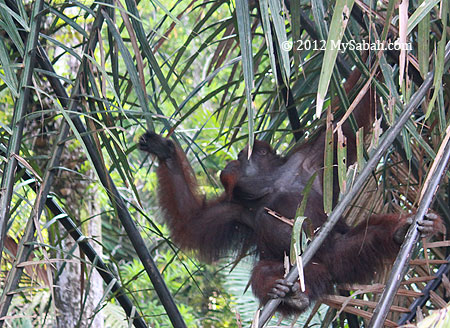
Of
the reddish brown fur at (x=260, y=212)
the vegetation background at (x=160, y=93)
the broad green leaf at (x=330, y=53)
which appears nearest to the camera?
the broad green leaf at (x=330, y=53)

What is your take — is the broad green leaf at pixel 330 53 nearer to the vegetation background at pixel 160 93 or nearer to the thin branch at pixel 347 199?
the vegetation background at pixel 160 93

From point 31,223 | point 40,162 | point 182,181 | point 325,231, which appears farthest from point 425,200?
point 40,162

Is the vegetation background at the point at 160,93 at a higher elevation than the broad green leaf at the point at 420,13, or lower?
lower

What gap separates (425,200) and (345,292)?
139 centimetres

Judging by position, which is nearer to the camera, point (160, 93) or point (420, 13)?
point (420, 13)

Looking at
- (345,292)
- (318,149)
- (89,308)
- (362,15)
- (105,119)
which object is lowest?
(89,308)

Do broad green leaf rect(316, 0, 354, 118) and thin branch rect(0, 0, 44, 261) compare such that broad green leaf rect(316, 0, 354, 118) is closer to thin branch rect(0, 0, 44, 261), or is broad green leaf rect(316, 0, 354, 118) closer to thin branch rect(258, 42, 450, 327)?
thin branch rect(258, 42, 450, 327)

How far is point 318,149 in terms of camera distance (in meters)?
2.61

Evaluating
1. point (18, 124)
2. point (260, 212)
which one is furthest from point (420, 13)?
point (260, 212)

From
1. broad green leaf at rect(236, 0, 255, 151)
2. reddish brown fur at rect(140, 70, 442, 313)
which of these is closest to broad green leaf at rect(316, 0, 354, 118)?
broad green leaf at rect(236, 0, 255, 151)

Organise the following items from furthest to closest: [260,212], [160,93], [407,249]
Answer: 1. [260,212]
2. [160,93]
3. [407,249]

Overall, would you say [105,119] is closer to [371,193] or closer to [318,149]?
[318,149]

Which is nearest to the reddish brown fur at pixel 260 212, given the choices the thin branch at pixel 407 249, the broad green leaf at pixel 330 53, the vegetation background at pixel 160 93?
the vegetation background at pixel 160 93

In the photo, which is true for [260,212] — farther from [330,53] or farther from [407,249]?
[330,53]
